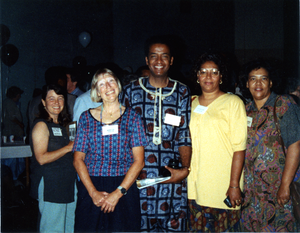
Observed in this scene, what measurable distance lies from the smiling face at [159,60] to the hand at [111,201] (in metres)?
0.94

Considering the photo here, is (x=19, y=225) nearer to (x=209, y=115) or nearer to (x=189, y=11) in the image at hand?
(x=209, y=115)

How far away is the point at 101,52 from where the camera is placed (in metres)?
6.86

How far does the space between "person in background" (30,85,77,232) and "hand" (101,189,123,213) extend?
0.60 meters

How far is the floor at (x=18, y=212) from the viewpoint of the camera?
3211mm

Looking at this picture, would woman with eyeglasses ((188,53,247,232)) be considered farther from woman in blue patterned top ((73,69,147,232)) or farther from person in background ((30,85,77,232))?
person in background ((30,85,77,232))

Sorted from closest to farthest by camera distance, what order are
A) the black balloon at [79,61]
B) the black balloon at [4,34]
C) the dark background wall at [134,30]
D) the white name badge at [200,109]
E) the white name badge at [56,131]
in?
the white name badge at [200,109]
the white name badge at [56,131]
the black balloon at [4,34]
the dark background wall at [134,30]
the black balloon at [79,61]

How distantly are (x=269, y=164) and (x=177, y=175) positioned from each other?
2.33ft

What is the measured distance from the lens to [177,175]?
198 cm

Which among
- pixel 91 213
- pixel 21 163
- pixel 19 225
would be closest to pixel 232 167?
pixel 91 213

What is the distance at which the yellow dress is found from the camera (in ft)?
6.66

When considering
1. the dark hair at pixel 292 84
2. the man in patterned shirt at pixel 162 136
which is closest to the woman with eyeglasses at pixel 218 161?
the man in patterned shirt at pixel 162 136

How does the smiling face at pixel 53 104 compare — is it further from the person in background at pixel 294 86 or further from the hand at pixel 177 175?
the person in background at pixel 294 86

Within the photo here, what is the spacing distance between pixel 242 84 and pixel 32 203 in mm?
3451

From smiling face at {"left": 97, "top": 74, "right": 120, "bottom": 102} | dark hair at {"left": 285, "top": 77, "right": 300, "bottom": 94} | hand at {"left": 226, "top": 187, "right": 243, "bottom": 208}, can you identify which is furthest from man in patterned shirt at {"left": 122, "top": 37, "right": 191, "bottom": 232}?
dark hair at {"left": 285, "top": 77, "right": 300, "bottom": 94}
